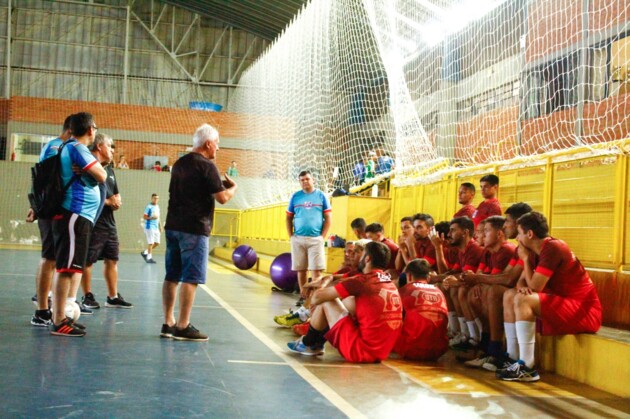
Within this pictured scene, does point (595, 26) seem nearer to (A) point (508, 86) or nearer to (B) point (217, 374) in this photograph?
(A) point (508, 86)

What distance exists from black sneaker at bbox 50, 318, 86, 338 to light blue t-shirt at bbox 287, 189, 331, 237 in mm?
4510

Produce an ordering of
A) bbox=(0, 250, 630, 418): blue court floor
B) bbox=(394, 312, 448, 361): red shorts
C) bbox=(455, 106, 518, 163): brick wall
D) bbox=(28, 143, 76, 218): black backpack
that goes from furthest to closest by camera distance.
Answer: bbox=(455, 106, 518, 163): brick wall → bbox=(28, 143, 76, 218): black backpack → bbox=(394, 312, 448, 361): red shorts → bbox=(0, 250, 630, 418): blue court floor

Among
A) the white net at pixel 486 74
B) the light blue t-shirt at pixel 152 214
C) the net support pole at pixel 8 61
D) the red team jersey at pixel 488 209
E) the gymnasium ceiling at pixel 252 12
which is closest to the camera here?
the red team jersey at pixel 488 209

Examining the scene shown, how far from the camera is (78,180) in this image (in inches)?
247

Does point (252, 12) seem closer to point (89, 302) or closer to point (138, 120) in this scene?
point (138, 120)

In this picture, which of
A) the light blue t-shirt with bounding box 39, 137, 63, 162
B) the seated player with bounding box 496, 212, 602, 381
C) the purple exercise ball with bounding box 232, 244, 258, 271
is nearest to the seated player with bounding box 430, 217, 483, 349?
the seated player with bounding box 496, 212, 602, 381

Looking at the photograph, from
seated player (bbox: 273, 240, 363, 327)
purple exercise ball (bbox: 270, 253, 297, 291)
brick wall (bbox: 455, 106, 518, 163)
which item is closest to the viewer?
seated player (bbox: 273, 240, 363, 327)

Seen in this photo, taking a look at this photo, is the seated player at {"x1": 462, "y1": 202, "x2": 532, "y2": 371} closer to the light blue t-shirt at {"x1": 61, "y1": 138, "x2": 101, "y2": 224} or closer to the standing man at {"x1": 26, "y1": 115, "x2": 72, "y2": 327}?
the light blue t-shirt at {"x1": 61, "y1": 138, "x2": 101, "y2": 224}

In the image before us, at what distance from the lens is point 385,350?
580 centimetres

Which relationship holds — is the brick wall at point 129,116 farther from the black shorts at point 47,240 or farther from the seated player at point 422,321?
the seated player at point 422,321

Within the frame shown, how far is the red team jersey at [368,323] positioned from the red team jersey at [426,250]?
80.9 inches

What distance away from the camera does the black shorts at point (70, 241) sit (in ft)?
20.0

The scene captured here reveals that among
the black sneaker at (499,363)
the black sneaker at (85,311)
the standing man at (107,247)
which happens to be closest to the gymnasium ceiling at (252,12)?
the standing man at (107,247)

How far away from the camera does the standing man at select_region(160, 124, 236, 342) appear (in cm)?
621
